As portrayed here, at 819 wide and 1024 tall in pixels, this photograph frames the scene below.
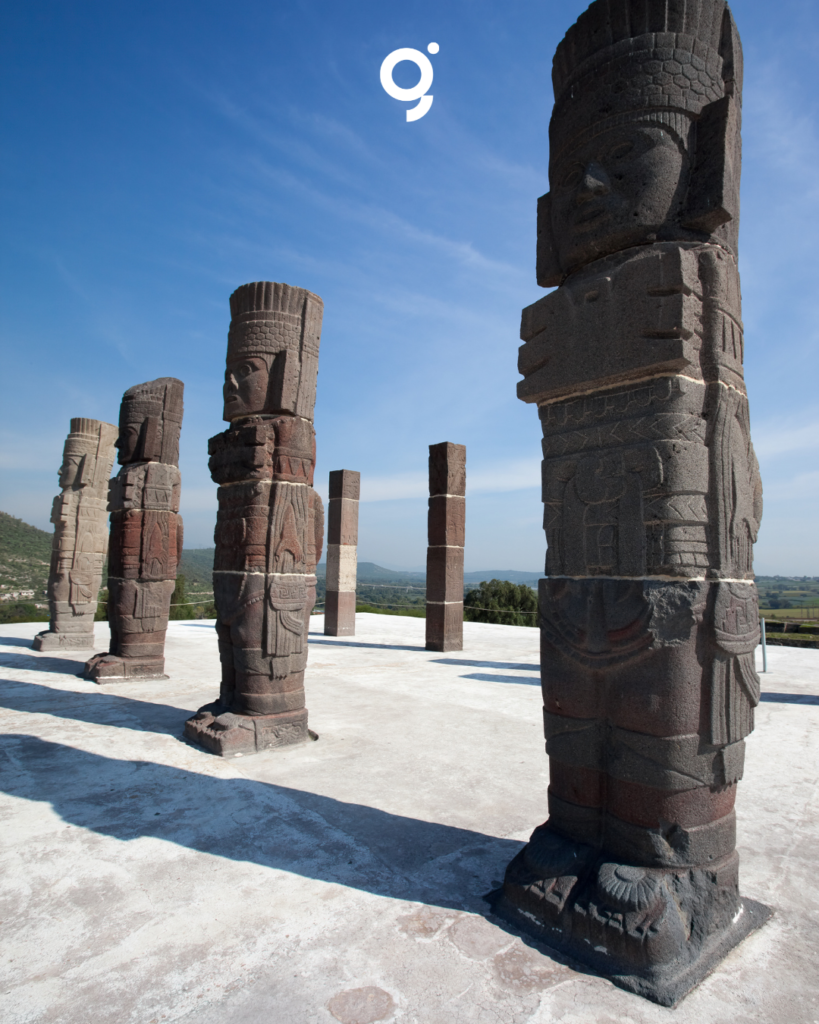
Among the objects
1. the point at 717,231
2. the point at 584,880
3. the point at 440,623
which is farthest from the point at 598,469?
the point at 440,623

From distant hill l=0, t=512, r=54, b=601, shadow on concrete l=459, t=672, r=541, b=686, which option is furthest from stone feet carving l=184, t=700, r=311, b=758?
distant hill l=0, t=512, r=54, b=601

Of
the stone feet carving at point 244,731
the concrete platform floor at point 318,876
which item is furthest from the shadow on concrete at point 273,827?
the stone feet carving at point 244,731

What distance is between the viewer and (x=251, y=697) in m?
5.21

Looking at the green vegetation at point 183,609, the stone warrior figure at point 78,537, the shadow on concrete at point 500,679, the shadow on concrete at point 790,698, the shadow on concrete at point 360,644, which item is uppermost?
the stone warrior figure at point 78,537

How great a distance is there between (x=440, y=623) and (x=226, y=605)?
21.7 feet

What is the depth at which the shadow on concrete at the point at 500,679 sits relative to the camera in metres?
8.42

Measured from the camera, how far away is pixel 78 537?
1073 centimetres

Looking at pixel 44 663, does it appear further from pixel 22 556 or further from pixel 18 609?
pixel 22 556

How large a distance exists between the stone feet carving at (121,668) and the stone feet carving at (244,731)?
2.85m

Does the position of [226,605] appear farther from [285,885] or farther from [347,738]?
[285,885]

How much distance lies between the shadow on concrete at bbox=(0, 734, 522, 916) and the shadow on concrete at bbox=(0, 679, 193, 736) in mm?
1139

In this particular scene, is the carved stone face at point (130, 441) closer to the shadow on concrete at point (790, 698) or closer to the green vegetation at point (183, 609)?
the shadow on concrete at point (790, 698)

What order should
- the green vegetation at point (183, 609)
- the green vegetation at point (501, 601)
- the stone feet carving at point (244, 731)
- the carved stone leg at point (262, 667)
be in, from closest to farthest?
the stone feet carving at point (244, 731)
the carved stone leg at point (262, 667)
the green vegetation at point (183, 609)
the green vegetation at point (501, 601)

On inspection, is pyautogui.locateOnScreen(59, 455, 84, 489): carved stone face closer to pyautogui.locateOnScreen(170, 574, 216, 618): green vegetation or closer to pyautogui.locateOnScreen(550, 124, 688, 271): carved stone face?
pyautogui.locateOnScreen(170, 574, 216, 618): green vegetation
